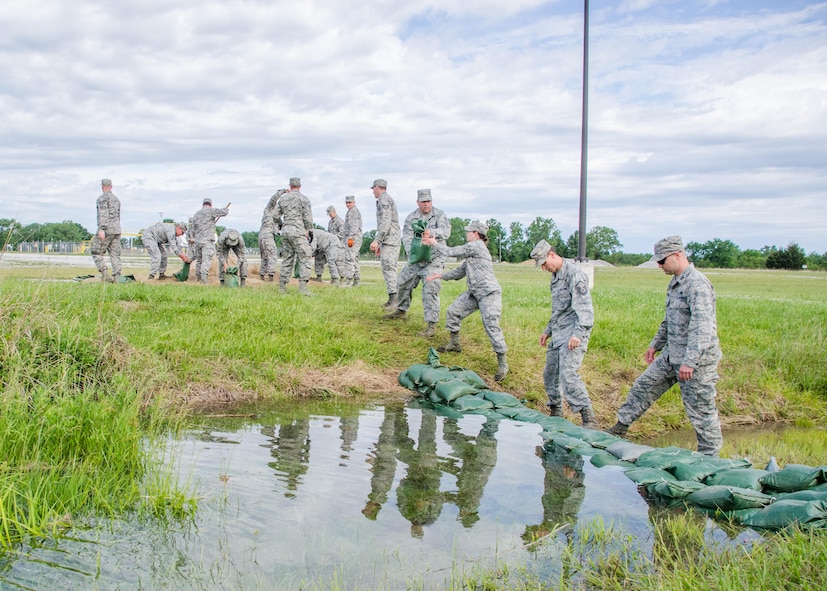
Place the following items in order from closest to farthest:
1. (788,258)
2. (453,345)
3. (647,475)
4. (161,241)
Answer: (647,475) < (453,345) < (161,241) < (788,258)

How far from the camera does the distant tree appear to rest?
249ft

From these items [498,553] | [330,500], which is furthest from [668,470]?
[330,500]

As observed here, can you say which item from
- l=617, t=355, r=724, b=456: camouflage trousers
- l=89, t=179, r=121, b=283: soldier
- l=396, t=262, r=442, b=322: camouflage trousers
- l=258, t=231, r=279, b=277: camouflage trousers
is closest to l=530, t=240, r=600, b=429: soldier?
l=617, t=355, r=724, b=456: camouflage trousers

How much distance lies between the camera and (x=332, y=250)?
20969mm

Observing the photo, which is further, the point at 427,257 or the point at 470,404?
the point at 427,257

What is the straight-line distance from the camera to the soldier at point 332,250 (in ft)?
68.5

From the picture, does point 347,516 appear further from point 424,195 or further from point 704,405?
point 424,195

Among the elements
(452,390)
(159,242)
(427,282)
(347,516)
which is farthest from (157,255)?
(347,516)

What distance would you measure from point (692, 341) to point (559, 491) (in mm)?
2292

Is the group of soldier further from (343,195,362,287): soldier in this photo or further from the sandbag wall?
the sandbag wall

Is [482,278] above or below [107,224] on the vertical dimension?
below

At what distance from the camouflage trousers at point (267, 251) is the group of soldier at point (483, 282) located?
34 cm

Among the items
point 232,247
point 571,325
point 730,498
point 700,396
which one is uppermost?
point 232,247

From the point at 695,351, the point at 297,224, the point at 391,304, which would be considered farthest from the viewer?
the point at 297,224
